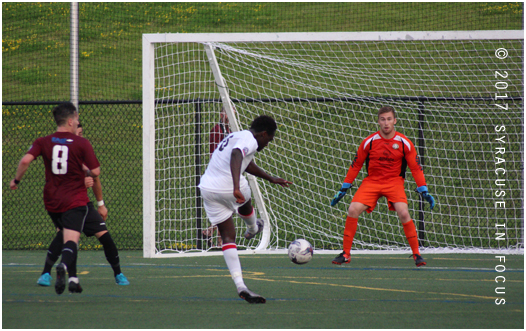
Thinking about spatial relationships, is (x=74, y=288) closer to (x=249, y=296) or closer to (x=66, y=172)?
(x=66, y=172)

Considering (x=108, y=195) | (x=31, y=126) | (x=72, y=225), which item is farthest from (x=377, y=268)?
(x=31, y=126)

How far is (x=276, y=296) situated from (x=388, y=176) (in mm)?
2599

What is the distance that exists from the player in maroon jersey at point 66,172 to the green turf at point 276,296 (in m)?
0.56

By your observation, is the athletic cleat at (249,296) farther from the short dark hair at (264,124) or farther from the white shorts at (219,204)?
the short dark hair at (264,124)

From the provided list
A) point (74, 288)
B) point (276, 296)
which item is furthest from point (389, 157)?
point (74, 288)

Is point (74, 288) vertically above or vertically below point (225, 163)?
below

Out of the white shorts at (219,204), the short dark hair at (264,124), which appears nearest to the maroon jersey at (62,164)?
the white shorts at (219,204)

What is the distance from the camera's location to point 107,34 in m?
23.3

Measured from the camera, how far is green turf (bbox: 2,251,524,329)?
4.09 m

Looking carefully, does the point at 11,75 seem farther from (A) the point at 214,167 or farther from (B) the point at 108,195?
(A) the point at 214,167

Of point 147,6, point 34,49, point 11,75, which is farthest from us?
point 147,6

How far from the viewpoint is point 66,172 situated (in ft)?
16.6

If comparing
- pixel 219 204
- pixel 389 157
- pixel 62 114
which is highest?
pixel 62 114

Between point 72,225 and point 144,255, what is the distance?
273 cm
